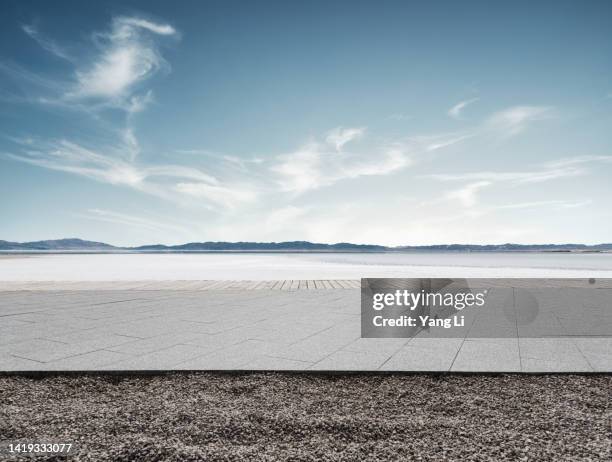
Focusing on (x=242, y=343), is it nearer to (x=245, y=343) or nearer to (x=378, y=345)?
(x=245, y=343)

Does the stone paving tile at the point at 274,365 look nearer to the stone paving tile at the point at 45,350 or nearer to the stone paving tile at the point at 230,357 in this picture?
the stone paving tile at the point at 230,357

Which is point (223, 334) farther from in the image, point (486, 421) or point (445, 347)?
point (486, 421)

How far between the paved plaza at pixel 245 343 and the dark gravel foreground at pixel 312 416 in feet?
1.29

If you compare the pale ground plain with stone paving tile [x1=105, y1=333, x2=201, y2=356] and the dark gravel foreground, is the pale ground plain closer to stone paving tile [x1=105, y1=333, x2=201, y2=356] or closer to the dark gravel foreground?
stone paving tile [x1=105, y1=333, x2=201, y2=356]

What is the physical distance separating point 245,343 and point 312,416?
8.31 ft

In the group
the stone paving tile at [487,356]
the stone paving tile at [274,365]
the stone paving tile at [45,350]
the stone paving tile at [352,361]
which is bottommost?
the stone paving tile at [487,356]

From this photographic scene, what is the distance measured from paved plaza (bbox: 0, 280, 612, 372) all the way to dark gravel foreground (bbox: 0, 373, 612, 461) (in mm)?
395

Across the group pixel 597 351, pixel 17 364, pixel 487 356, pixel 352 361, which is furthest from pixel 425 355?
pixel 17 364

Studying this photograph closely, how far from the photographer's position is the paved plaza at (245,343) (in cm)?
467

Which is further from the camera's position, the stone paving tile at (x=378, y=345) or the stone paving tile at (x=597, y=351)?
the stone paving tile at (x=378, y=345)

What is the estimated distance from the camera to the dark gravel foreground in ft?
9.11

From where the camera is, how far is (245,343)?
570 centimetres

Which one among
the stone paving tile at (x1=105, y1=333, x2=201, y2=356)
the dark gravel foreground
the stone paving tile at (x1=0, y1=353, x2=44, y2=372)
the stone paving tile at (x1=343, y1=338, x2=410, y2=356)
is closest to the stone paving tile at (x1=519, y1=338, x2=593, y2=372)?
the dark gravel foreground

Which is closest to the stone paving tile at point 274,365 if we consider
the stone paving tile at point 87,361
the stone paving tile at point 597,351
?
the stone paving tile at point 87,361
